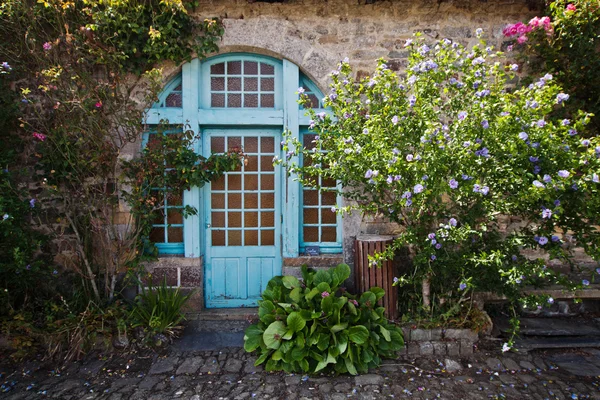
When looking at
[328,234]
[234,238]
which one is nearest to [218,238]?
[234,238]

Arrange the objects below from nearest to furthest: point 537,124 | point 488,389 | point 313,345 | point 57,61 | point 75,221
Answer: point 537,124 → point 488,389 → point 313,345 → point 57,61 → point 75,221

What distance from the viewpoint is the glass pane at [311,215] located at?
4.73 metres

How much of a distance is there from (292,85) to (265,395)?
122 inches

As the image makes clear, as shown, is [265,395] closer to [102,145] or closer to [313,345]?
[313,345]

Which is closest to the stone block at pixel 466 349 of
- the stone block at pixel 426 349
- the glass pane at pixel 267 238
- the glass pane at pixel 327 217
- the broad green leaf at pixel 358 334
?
the stone block at pixel 426 349

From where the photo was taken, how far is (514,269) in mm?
3217

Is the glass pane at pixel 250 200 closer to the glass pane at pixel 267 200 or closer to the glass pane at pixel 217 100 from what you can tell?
the glass pane at pixel 267 200

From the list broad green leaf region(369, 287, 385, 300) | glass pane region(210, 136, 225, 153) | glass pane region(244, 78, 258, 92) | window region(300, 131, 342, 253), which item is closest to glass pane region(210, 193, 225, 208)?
glass pane region(210, 136, 225, 153)

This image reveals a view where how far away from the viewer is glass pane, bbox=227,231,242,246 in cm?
473

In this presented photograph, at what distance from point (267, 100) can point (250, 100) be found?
193mm

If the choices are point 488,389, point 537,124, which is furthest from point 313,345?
point 537,124

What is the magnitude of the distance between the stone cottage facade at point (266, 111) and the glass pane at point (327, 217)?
0.5 inches

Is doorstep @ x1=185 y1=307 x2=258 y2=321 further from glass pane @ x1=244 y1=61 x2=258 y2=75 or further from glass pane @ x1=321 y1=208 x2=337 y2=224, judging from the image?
glass pane @ x1=244 y1=61 x2=258 y2=75

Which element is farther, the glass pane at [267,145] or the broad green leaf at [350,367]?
the glass pane at [267,145]
